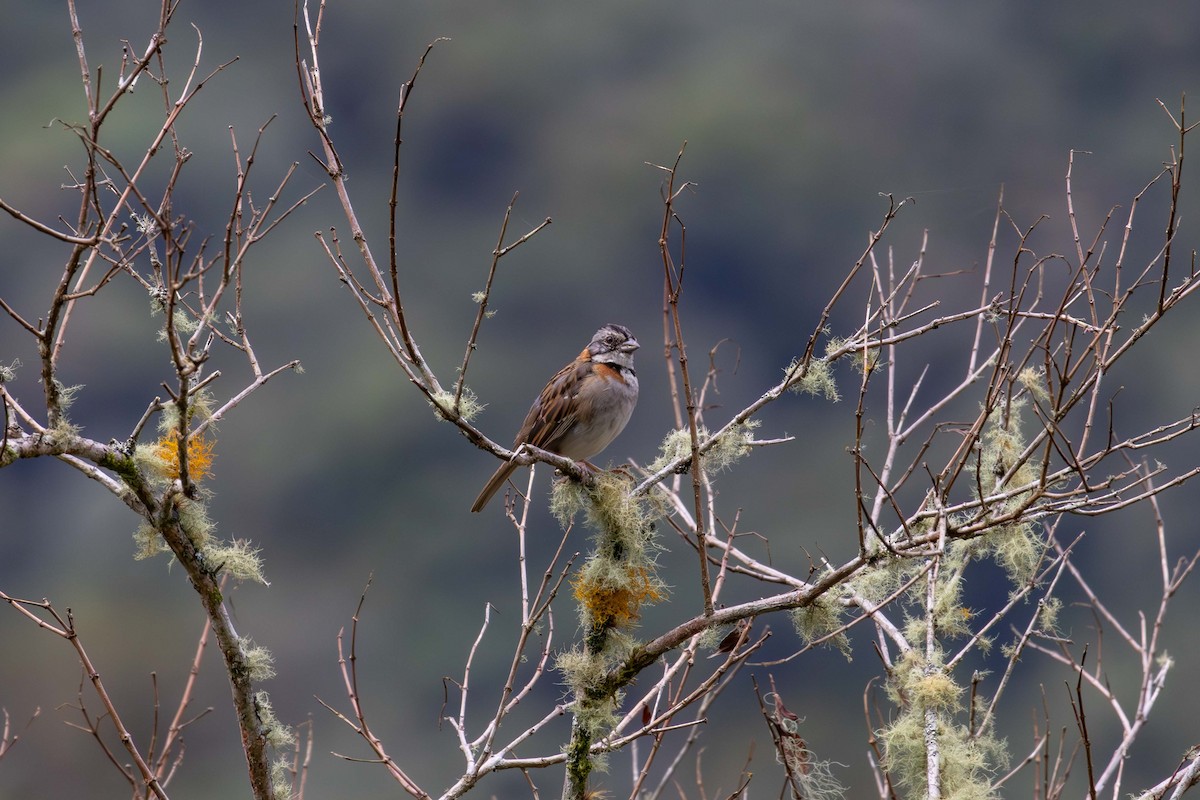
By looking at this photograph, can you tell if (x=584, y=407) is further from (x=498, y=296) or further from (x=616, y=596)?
(x=498, y=296)

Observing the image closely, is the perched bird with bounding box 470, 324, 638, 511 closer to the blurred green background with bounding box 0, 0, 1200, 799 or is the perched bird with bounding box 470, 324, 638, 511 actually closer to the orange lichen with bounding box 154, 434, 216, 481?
the orange lichen with bounding box 154, 434, 216, 481

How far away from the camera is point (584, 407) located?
575cm

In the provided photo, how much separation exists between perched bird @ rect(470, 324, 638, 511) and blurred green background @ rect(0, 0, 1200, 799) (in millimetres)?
12355

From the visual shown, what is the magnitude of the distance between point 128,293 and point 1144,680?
89.5 feet

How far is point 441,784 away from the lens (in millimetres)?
22094

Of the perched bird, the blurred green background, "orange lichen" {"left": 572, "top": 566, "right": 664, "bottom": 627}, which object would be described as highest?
the blurred green background

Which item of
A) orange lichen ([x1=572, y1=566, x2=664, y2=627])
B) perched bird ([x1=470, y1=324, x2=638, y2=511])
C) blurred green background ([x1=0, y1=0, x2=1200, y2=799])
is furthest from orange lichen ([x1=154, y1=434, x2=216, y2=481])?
blurred green background ([x1=0, y1=0, x2=1200, y2=799])

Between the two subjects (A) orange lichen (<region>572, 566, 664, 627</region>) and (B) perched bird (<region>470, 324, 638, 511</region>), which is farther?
(B) perched bird (<region>470, 324, 638, 511</region>)

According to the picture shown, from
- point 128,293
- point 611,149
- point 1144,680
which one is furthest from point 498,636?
point 1144,680

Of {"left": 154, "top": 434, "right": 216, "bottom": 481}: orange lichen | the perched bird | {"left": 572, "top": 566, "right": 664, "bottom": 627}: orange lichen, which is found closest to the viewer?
{"left": 154, "top": 434, "right": 216, "bottom": 481}: orange lichen

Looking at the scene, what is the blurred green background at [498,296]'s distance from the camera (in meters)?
22.8

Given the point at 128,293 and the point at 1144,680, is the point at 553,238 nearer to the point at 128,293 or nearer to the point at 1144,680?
the point at 128,293

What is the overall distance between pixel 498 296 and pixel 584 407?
93.8 ft

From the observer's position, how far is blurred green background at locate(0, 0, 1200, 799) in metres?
22.8
